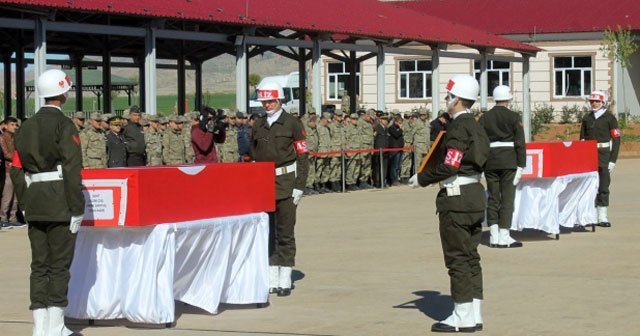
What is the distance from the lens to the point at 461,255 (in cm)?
1033

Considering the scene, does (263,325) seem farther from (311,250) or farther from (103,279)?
(311,250)

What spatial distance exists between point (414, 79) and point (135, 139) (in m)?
39.1

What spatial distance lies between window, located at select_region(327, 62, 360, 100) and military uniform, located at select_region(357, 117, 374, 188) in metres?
31.1

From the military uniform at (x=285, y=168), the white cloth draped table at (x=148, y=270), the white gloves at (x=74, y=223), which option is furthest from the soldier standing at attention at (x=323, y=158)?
the white gloves at (x=74, y=223)

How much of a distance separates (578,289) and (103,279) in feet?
15.1

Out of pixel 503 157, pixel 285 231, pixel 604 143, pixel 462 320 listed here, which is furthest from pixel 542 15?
pixel 462 320

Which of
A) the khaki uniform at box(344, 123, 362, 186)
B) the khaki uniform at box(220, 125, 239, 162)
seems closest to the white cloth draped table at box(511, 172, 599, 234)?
the khaki uniform at box(220, 125, 239, 162)

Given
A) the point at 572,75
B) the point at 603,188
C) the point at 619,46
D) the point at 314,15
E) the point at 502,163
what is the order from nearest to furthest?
1. the point at 502,163
2. the point at 603,188
3. the point at 314,15
4. the point at 619,46
5. the point at 572,75

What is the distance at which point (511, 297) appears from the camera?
1201 cm

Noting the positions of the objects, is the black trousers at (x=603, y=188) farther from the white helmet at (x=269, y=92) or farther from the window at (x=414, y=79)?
the window at (x=414, y=79)

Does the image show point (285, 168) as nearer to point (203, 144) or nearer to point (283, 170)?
point (283, 170)

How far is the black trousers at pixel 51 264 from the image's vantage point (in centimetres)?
977

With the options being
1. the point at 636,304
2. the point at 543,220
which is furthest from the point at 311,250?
the point at 636,304

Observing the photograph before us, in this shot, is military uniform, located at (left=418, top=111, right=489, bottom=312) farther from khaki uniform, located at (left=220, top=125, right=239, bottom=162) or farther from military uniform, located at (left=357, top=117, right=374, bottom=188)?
military uniform, located at (left=357, top=117, right=374, bottom=188)
